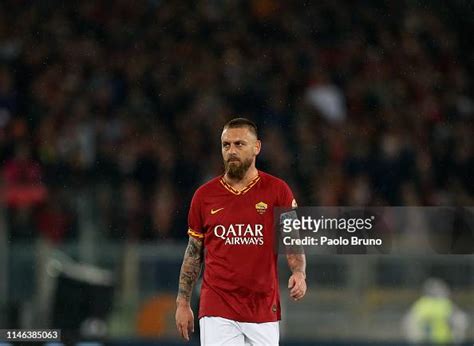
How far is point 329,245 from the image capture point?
9695mm

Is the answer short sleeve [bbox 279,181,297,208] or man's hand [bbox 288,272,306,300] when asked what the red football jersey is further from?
man's hand [bbox 288,272,306,300]

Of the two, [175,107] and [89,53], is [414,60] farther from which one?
[89,53]

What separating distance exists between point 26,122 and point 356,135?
380 cm

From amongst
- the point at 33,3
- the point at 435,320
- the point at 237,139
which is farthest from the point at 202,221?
the point at 33,3

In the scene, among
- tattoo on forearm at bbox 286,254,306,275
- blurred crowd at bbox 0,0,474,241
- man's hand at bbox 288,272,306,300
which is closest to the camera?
man's hand at bbox 288,272,306,300

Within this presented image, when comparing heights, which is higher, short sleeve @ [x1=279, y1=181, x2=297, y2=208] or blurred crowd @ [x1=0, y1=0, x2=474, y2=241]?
blurred crowd @ [x1=0, y1=0, x2=474, y2=241]

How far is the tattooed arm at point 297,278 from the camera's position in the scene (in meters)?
6.44

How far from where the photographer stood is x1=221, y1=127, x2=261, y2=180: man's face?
21.5 ft

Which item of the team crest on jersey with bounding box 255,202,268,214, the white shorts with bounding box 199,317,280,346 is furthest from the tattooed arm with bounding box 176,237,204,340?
the team crest on jersey with bounding box 255,202,268,214

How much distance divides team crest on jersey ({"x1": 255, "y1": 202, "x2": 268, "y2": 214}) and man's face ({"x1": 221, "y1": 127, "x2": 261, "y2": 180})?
24 cm

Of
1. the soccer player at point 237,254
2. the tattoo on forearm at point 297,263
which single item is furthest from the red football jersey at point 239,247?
the tattoo on forearm at point 297,263

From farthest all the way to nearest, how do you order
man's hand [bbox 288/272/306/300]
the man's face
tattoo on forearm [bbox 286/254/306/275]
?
1. tattoo on forearm [bbox 286/254/306/275]
2. the man's face
3. man's hand [bbox 288/272/306/300]

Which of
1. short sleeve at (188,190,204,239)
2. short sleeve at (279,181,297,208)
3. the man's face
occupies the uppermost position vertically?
the man's face

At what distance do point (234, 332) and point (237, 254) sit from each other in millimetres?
448
